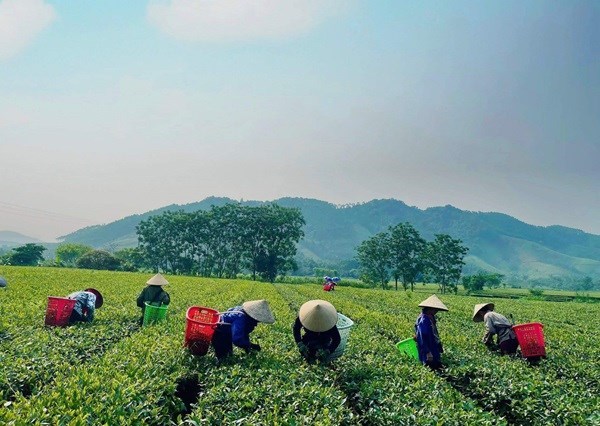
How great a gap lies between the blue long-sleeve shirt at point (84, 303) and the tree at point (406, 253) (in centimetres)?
7060

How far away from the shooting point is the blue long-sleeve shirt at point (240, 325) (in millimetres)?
7602

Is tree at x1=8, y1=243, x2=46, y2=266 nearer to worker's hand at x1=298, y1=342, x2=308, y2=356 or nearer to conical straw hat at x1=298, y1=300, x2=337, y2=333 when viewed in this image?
worker's hand at x1=298, y1=342, x2=308, y2=356

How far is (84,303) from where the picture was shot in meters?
11.1

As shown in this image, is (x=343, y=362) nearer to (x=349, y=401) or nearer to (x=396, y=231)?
(x=349, y=401)

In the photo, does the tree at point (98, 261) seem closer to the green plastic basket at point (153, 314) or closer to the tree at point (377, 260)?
the tree at point (377, 260)

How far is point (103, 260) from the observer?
76.9 metres

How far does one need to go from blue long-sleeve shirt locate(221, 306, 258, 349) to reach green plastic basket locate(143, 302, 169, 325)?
4.34 m

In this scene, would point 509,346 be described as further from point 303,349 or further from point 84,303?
point 84,303

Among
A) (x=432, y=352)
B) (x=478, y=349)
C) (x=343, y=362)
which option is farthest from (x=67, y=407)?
(x=478, y=349)

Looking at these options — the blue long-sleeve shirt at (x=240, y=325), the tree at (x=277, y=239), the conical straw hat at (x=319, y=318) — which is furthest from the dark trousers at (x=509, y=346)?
the tree at (x=277, y=239)

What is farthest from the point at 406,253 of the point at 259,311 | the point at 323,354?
the point at 259,311

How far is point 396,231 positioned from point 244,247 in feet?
104

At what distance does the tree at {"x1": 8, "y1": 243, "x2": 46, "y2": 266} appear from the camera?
256 ft

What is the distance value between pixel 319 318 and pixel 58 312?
23.6 feet
